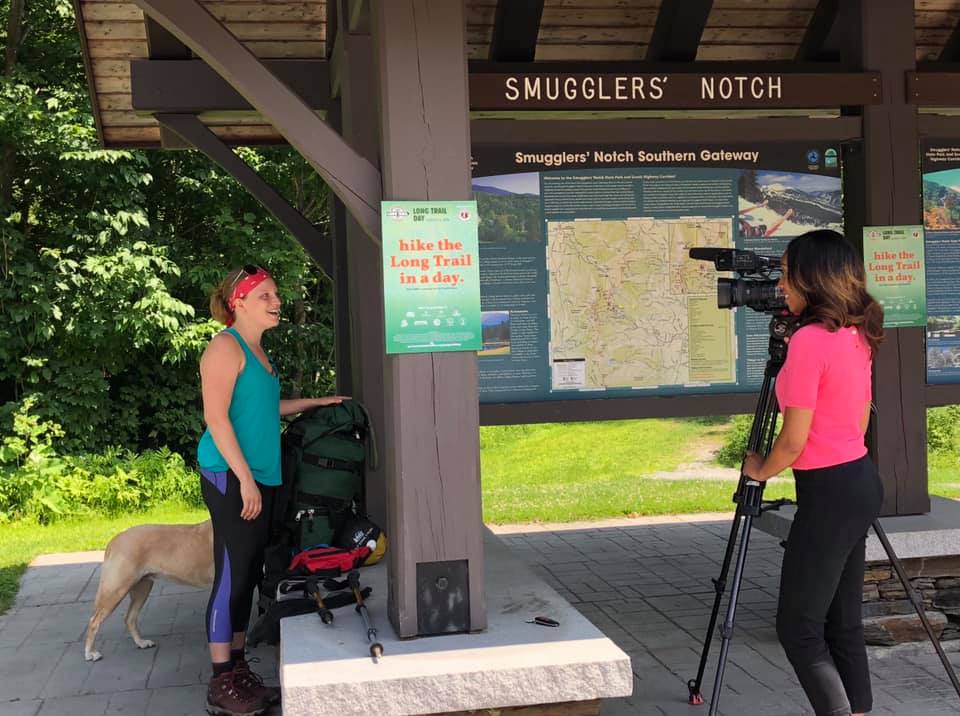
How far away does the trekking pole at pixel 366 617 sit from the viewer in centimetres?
362

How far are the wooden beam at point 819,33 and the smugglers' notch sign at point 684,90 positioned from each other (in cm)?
100

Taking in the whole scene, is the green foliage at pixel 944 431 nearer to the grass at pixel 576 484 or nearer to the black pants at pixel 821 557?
the grass at pixel 576 484

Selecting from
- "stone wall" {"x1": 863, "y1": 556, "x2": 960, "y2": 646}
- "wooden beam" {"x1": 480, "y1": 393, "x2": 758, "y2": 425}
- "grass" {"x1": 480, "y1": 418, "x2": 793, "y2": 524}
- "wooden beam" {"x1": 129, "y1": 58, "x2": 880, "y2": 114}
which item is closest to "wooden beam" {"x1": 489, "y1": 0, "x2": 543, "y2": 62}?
"wooden beam" {"x1": 129, "y1": 58, "x2": 880, "y2": 114}

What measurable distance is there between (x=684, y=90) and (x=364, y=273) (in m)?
1.86

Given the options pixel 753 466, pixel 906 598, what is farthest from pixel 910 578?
pixel 753 466

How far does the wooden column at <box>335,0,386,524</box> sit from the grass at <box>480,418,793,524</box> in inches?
177

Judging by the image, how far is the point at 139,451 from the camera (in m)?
14.6

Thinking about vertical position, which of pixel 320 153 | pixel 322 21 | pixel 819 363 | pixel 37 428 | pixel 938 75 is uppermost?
pixel 322 21

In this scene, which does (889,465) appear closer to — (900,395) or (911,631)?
(900,395)

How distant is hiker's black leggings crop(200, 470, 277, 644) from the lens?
4.56 meters

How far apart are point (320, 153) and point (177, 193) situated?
38.9 feet

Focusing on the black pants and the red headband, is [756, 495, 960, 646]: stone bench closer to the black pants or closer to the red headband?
the black pants

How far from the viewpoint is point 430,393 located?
148 inches

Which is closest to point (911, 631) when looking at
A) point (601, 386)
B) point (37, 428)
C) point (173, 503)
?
point (601, 386)
